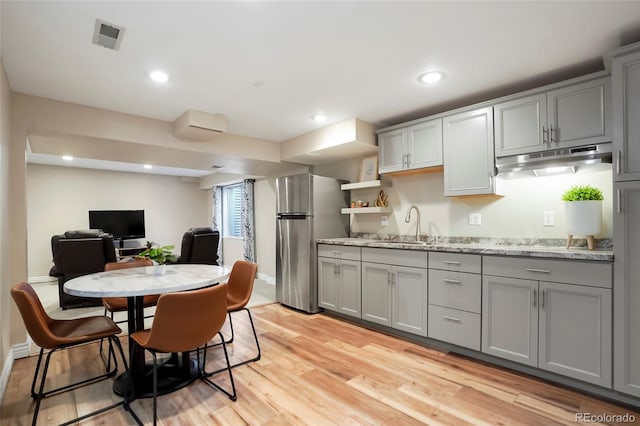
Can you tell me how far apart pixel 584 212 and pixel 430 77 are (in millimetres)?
1581

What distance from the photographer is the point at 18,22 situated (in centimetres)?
185

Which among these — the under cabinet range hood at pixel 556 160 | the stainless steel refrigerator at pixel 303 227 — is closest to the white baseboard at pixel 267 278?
the stainless steel refrigerator at pixel 303 227

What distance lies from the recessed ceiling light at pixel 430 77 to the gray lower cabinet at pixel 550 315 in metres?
1.57

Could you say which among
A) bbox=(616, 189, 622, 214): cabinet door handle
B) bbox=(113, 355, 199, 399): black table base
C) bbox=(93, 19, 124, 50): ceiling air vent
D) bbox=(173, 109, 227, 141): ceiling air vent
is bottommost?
bbox=(113, 355, 199, 399): black table base

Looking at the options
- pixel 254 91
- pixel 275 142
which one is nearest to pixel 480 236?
pixel 254 91

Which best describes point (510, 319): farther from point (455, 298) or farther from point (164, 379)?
point (164, 379)

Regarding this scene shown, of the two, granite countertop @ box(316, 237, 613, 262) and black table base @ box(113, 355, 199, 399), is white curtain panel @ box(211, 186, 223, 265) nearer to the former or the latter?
granite countertop @ box(316, 237, 613, 262)

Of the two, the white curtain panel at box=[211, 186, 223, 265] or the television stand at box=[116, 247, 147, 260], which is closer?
the television stand at box=[116, 247, 147, 260]

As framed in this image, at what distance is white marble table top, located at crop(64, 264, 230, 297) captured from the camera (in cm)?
189

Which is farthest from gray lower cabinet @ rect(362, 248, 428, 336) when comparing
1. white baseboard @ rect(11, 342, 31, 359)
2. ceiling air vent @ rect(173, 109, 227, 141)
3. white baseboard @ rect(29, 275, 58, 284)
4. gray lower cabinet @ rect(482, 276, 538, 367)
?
white baseboard @ rect(29, 275, 58, 284)

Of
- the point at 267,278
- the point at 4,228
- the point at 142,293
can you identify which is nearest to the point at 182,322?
the point at 142,293

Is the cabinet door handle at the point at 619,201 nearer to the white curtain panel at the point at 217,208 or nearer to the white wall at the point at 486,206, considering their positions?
the white wall at the point at 486,206

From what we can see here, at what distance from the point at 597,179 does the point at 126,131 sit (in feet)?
14.7

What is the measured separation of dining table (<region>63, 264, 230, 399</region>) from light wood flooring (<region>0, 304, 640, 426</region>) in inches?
4.3
